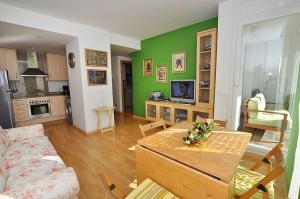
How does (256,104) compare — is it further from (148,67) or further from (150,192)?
(148,67)

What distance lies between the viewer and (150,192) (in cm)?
108

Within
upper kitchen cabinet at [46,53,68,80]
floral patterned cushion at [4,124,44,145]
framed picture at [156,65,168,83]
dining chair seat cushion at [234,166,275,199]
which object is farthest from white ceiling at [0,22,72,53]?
dining chair seat cushion at [234,166,275,199]

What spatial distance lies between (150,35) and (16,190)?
4.10 m

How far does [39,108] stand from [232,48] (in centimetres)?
538

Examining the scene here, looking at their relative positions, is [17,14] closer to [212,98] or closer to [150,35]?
[150,35]

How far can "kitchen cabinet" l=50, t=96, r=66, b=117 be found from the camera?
4.65m

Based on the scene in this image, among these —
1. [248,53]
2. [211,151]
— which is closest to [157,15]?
[248,53]

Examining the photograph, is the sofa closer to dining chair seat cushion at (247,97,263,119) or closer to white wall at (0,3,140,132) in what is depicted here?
white wall at (0,3,140,132)

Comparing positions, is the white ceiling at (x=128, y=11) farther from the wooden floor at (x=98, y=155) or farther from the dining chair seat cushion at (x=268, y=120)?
the wooden floor at (x=98, y=155)

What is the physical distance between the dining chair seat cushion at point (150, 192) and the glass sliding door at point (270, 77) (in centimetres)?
220

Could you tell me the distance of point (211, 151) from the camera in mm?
1160

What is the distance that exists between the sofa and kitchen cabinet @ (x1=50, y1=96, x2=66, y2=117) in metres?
2.68

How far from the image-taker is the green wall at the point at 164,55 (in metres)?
3.38

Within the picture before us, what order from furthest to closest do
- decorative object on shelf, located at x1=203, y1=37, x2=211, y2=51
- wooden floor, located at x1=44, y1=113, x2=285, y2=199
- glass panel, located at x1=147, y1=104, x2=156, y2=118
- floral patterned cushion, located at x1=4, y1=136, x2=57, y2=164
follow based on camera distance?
1. glass panel, located at x1=147, y1=104, x2=156, y2=118
2. decorative object on shelf, located at x1=203, y1=37, x2=211, y2=51
3. wooden floor, located at x1=44, y1=113, x2=285, y2=199
4. floral patterned cushion, located at x1=4, y1=136, x2=57, y2=164
